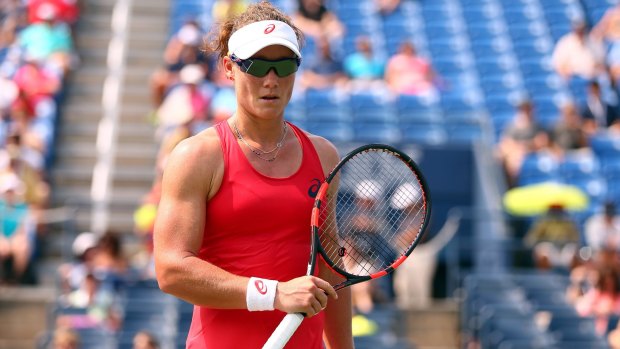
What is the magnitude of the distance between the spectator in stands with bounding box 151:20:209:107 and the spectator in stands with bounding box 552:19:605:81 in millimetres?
A: 4114

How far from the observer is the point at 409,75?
1452 cm

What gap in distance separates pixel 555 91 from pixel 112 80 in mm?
5019

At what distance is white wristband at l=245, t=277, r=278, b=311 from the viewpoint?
393 cm

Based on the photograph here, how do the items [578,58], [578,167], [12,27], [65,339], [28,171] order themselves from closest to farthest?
[65,339] < [28,171] < [578,167] < [578,58] < [12,27]

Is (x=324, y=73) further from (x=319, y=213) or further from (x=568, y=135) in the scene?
(x=319, y=213)

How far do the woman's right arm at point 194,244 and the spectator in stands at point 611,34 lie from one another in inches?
460

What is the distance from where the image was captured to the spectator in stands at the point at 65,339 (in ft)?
31.9

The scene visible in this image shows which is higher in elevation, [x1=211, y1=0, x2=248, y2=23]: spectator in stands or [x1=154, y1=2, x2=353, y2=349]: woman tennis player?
[x1=211, y1=0, x2=248, y2=23]: spectator in stands

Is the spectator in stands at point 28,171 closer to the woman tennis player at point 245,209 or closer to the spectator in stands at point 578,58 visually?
the spectator in stands at point 578,58

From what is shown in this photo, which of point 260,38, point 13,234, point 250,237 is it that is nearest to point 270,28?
point 260,38

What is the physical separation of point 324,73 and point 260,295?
10797 millimetres

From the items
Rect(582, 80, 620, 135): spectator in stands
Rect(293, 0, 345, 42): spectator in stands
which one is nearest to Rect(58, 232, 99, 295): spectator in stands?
Rect(293, 0, 345, 42): spectator in stands

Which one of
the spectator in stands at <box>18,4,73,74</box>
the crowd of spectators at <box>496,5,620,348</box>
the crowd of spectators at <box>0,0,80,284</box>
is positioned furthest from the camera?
the spectator in stands at <box>18,4,73,74</box>

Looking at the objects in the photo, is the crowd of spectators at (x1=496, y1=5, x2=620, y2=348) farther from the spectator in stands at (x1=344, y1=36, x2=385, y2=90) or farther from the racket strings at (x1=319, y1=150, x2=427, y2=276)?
the racket strings at (x1=319, y1=150, x2=427, y2=276)
